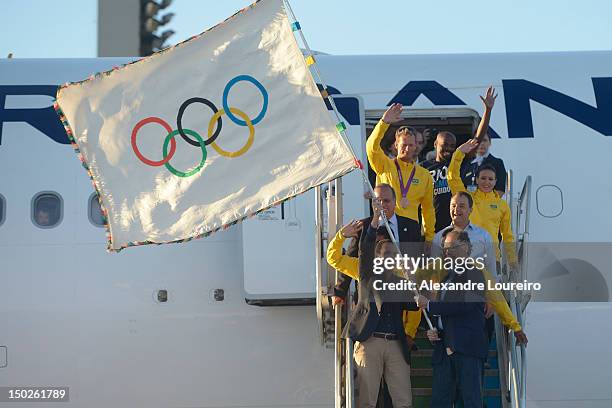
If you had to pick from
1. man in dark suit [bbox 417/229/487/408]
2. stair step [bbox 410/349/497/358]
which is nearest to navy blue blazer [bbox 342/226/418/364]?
man in dark suit [bbox 417/229/487/408]

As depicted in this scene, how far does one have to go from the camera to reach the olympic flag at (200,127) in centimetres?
707

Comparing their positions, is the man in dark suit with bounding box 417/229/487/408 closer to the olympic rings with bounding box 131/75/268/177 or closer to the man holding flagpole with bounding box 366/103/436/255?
the man holding flagpole with bounding box 366/103/436/255

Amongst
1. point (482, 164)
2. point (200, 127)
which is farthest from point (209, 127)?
point (482, 164)

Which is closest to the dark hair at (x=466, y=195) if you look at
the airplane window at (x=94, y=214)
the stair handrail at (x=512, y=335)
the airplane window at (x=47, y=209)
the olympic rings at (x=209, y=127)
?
the stair handrail at (x=512, y=335)

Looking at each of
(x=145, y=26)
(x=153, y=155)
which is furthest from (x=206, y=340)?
(x=145, y=26)

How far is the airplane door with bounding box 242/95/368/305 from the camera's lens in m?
8.52

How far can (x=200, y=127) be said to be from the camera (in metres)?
7.14

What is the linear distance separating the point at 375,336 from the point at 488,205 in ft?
4.82

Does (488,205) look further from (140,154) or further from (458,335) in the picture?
(140,154)

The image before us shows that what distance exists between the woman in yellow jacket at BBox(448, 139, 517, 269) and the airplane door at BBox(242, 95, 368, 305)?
92 cm

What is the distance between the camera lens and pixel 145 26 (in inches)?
716

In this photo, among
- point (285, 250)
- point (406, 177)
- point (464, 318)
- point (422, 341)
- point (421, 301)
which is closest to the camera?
point (421, 301)

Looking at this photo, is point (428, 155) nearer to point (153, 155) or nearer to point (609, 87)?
point (609, 87)

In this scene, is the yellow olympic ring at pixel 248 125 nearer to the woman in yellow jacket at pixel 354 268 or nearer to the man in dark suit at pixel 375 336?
the woman in yellow jacket at pixel 354 268
